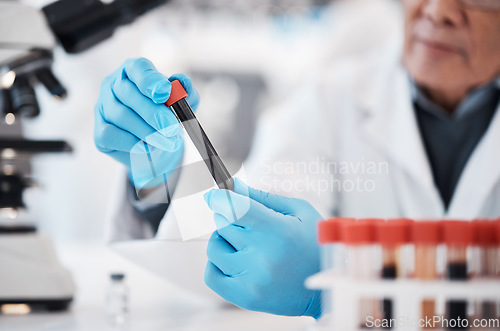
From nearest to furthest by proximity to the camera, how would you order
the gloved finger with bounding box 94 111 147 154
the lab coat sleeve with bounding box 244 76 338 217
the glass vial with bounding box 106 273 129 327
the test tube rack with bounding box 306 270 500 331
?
the test tube rack with bounding box 306 270 500 331
the gloved finger with bounding box 94 111 147 154
the glass vial with bounding box 106 273 129 327
the lab coat sleeve with bounding box 244 76 338 217

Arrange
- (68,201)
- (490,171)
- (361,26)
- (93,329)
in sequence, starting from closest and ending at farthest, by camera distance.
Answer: (93,329), (490,171), (68,201), (361,26)

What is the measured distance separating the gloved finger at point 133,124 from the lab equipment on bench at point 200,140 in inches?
1.6

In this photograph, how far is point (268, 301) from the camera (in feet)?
1.92

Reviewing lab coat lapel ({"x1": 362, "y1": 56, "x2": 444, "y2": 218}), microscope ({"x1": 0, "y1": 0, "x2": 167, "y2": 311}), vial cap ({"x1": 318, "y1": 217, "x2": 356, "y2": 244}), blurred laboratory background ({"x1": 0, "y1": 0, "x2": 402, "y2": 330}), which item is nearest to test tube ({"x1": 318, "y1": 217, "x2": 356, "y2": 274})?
vial cap ({"x1": 318, "y1": 217, "x2": 356, "y2": 244})

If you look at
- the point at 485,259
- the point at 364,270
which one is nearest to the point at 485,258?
the point at 485,259

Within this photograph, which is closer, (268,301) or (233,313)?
(268,301)

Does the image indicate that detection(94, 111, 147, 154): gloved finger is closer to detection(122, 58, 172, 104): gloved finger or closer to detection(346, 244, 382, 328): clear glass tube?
detection(122, 58, 172, 104): gloved finger

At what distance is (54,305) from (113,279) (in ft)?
0.48

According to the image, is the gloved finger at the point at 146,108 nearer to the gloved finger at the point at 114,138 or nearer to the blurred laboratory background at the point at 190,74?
the gloved finger at the point at 114,138

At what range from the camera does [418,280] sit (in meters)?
0.42

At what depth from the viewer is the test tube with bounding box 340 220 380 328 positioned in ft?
1.39

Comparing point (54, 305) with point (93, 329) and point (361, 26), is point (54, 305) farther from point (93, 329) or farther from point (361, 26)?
point (361, 26)

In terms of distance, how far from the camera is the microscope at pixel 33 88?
79 centimetres

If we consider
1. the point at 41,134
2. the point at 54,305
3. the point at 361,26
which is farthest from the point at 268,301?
the point at 361,26
